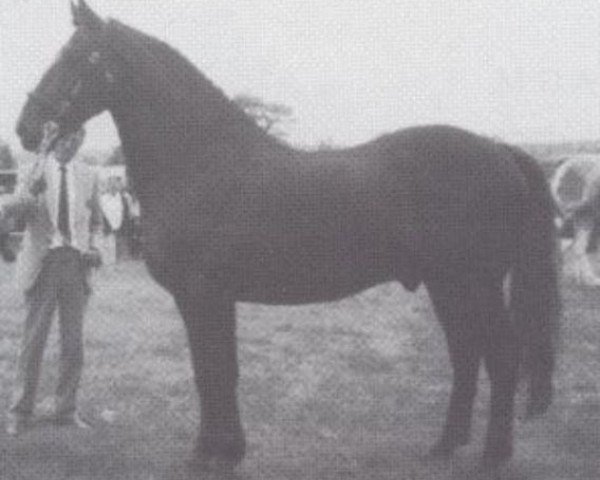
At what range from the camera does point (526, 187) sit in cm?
548

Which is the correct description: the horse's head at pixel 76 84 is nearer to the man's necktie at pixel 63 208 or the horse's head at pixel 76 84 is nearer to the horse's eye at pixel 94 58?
the horse's eye at pixel 94 58

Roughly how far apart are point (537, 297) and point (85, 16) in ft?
10.1

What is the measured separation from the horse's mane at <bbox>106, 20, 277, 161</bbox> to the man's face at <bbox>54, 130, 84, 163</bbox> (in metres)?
1.07

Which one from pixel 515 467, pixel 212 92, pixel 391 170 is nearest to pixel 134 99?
pixel 212 92

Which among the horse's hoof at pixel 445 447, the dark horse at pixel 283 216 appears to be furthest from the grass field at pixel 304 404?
the dark horse at pixel 283 216

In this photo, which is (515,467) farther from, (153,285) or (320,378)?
(153,285)

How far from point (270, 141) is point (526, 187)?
A: 156 cm

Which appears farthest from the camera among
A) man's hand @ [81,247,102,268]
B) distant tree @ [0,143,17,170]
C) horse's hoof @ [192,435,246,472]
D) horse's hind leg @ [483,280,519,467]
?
distant tree @ [0,143,17,170]

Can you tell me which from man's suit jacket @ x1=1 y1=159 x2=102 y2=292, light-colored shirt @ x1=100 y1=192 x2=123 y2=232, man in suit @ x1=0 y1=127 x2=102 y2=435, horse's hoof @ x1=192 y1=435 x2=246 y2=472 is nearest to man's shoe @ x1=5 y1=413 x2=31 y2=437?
man in suit @ x1=0 y1=127 x2=102 y2=435

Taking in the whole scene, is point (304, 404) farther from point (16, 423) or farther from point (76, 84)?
point (76, 84)

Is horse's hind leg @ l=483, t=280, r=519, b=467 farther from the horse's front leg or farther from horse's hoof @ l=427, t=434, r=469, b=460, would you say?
the horse's front leg

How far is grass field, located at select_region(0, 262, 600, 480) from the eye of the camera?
549cm

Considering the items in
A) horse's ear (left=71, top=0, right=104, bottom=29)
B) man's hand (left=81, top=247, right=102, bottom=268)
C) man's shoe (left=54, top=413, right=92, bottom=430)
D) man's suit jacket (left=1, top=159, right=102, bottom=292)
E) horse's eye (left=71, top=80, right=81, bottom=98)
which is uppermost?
horse's ear (left=71, top=0, right=104, bottom=29)

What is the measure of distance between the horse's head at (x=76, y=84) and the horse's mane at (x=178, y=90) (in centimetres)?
10
